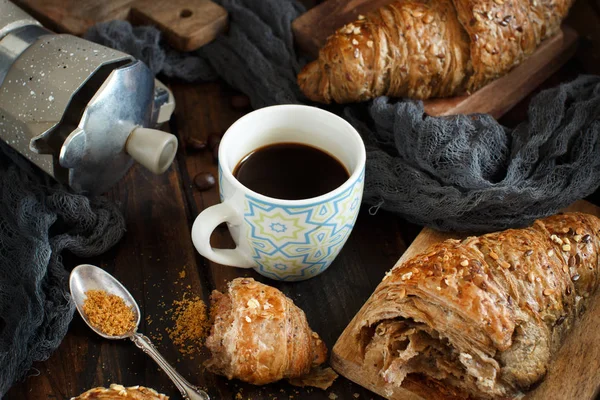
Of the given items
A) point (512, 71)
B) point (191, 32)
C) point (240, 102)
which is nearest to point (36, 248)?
point (240, 102)

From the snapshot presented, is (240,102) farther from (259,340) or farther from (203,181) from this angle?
(259,340)

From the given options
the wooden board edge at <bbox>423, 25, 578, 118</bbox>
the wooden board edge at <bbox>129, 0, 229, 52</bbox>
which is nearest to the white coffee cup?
the wooden board edge at <bbox>423, 25, 578, 118</bbox>

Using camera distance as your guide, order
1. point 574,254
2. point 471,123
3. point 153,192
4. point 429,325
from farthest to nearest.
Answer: point 153,192 < point 471,123 < point 574,254 < point 429,325

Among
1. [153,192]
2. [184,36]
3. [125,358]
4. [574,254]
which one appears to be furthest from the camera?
[184,36]

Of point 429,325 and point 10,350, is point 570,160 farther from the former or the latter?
point 10,350

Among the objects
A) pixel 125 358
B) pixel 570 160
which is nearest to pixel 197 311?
pixel 125 358

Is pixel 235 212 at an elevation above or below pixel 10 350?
above

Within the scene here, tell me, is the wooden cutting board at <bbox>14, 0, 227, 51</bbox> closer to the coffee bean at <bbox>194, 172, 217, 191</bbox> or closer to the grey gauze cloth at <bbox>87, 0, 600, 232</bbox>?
the grey gauze cloth at <bbox>87, 0, 600, 232</bbox>

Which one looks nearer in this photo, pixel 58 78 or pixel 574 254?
pixel 574 254
